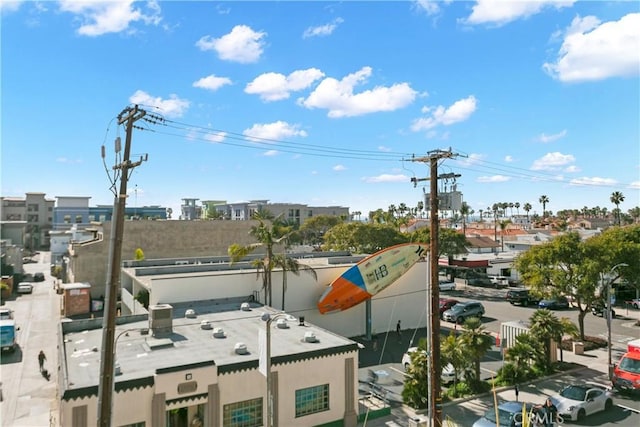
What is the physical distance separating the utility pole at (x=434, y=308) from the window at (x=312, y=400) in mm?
5221

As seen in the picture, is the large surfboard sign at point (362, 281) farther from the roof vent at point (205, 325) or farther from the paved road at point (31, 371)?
the paved road at point (31, 371)

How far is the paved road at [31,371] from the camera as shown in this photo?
72.7 ft

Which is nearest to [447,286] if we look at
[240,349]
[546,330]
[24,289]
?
[546,330]

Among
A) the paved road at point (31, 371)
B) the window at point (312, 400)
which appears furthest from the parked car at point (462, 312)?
the paved road at point (31, 371)

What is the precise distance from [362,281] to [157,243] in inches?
1409

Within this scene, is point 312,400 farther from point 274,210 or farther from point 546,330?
point 274,210

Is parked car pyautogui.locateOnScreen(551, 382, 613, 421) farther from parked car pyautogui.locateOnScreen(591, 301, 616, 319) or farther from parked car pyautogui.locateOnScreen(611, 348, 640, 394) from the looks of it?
parked car pyautogui.locateOnScreen(591, 301, 616, 319)

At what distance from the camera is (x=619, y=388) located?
953 inches

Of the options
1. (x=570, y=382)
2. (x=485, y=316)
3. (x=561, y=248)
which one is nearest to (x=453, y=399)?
(x=570, y=382)

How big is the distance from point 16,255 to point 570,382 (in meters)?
81.2

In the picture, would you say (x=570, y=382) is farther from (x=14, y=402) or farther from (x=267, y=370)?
(x=14, y=402)

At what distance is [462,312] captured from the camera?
134ft

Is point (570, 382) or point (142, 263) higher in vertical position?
point (142, 263)

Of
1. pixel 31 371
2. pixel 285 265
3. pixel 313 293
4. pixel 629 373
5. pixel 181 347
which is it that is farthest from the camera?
pixel 313 293
